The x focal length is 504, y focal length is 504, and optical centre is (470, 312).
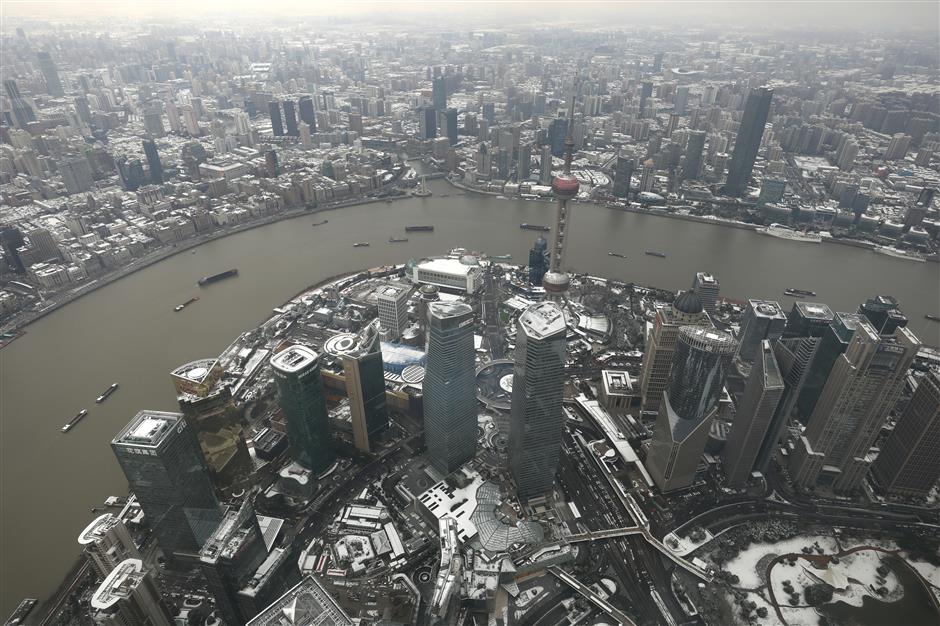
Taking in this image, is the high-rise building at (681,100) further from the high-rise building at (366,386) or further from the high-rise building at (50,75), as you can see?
the high-rise building at (50,75)

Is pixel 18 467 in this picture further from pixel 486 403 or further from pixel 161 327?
pixel 486 403

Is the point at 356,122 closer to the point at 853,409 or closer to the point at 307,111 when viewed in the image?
the point at 307,111

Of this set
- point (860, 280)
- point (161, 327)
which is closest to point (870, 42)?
point (860, 280)

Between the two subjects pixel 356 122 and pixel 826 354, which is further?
pixel 356 122

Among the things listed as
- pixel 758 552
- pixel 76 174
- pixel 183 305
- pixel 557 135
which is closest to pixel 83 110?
pixel 76 174

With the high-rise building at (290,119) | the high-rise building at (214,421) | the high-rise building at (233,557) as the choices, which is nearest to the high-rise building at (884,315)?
the high-rise building at (233,557)

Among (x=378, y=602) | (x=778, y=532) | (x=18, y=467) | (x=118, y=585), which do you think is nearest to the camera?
(x=118, y=585)

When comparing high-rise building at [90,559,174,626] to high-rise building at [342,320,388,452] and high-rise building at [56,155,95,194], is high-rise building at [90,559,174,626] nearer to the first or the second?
high-rise building at [342,320,388,452]
